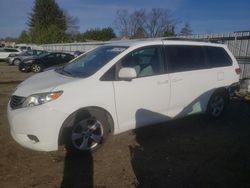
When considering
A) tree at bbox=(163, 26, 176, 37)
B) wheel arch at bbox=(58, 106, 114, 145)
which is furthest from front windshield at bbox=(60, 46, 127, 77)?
tree at bbox=(163, 26, 176, 37)

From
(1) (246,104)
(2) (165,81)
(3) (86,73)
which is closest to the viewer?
(3) (86,73)

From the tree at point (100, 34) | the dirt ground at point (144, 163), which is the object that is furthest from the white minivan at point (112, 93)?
the tree at point (100, 34)

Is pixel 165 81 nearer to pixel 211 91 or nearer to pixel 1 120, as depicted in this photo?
pixel 211 91

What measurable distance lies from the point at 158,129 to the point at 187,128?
2.26 ft

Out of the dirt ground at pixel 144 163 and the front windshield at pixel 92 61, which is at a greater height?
the front windshield at pixel 92 61

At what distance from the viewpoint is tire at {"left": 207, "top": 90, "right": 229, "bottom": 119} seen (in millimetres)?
5938

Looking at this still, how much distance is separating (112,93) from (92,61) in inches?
35.4

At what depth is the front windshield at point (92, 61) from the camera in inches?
170

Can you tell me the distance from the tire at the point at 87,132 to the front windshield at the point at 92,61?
703 millimetres

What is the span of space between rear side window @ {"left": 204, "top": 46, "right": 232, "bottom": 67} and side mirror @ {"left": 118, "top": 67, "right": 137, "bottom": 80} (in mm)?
2342

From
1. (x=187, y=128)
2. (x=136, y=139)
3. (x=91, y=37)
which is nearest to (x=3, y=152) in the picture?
(x=136, y=139)

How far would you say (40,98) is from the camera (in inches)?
146

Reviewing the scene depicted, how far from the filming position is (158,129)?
18.2ft

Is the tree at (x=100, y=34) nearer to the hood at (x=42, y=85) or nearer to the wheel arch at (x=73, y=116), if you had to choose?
the hood at (x=42, y=85)
